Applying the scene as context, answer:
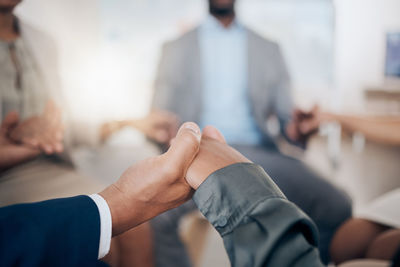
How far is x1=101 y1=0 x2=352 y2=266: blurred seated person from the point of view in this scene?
1.44 ft

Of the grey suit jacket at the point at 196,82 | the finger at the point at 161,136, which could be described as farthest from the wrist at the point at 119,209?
the grey suit jacket at the point at 196,82

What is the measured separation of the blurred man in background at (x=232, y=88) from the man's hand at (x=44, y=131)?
0.51 feet

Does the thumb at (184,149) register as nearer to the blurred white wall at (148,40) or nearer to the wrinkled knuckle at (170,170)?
the wrinkled knuckle at (170,170)

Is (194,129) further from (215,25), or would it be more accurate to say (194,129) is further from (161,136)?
(215,25)

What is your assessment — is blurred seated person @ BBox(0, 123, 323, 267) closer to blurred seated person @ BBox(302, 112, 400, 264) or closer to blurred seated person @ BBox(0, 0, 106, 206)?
blurred seated person @ BBox(0, 0, 106, 206)

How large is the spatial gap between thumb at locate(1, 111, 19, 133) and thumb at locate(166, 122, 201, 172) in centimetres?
13

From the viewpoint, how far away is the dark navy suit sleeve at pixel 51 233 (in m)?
0.20

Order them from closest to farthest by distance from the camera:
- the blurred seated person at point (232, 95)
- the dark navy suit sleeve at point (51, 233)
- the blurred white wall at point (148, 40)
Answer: the dark navy suit sleeve at point (51, 233) < the blurred white wall at point (148, 40) < the blurred seated person at point (232, 95)

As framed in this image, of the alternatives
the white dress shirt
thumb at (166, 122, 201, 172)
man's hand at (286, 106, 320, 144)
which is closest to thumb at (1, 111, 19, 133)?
thumb at (166, 122, 201, 172)

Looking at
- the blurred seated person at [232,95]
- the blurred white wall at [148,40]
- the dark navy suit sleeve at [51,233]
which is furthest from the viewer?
the blurred seated person at [232,95]

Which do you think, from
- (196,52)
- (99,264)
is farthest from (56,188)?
(196,52)

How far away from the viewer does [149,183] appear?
0.23m

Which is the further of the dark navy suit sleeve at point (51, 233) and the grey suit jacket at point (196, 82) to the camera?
the grey suit jacket at point (196, 82)

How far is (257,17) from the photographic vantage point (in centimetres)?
53
